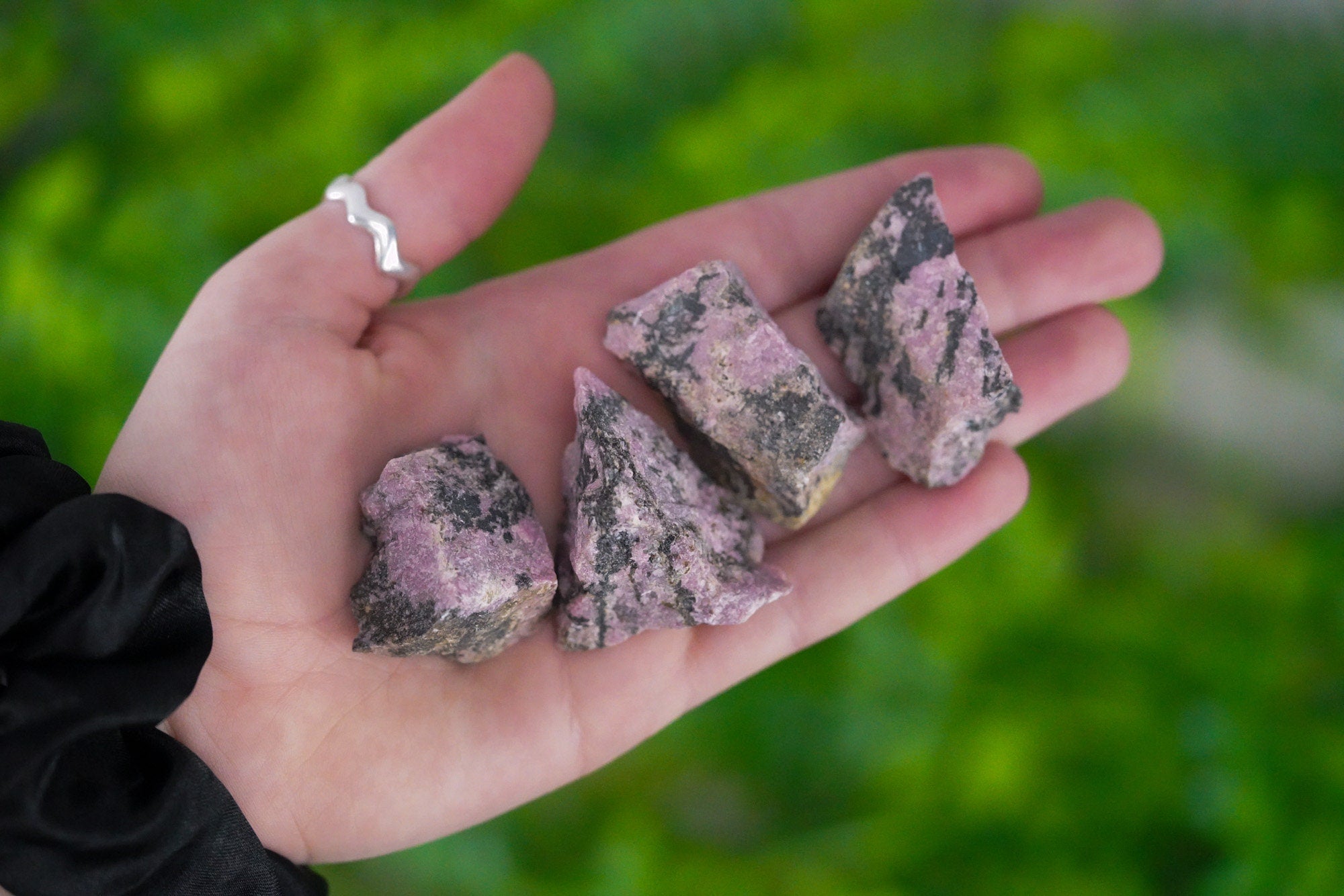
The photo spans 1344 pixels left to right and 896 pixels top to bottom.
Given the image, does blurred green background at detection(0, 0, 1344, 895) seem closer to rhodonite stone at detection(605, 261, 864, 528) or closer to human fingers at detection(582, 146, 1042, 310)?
human fingers at detection(582, 146, 1042, 310)

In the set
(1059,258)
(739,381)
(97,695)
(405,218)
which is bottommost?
(1059,258)

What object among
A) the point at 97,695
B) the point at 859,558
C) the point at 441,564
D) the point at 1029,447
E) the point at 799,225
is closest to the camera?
the point at 97,695

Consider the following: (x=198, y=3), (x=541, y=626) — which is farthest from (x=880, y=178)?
(x=198, y=3)

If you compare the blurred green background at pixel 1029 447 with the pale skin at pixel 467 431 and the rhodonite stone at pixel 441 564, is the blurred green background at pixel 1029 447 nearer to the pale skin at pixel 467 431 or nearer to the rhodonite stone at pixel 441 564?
the pale skin at pixel 467 431

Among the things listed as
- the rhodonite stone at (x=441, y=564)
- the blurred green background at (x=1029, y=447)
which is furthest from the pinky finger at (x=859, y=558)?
the blurred green background at (x=1029, y=447)

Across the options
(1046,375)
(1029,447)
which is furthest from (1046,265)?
(1029,447)

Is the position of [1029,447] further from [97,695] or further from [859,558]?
[97,695]

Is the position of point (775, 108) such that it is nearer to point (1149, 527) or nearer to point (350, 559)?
point (1149, 527)
